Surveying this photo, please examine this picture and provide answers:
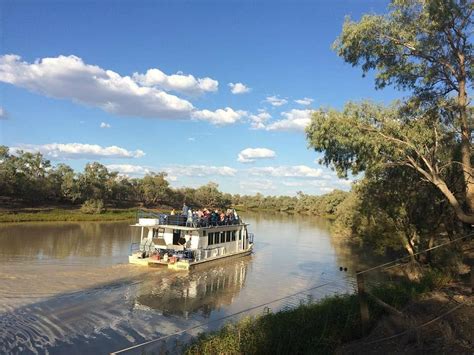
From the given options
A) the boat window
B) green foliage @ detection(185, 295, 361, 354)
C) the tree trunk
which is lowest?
green foliage @ detection(185, 295, 361, 354)

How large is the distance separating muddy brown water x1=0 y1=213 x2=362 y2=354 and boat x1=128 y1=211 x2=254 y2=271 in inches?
31.3

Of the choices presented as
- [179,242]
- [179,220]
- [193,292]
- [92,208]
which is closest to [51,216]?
[92,208]

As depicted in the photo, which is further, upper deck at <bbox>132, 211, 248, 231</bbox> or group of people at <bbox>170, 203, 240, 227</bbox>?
group of people at <bbox>170, 203, 240, 227</bbox>

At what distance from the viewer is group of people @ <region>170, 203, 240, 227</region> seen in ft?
88.8

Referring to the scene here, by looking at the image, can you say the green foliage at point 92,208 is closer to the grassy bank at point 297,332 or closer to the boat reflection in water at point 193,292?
the boat reflection in water at point 193,292

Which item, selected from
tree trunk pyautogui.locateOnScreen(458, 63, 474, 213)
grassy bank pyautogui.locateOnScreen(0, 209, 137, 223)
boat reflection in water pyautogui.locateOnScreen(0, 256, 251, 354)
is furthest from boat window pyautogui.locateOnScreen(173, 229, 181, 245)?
grassy bank pyautogui.locateOnScreen(0, 209, 137, 223)

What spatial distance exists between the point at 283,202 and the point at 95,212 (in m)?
93.8

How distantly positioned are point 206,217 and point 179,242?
2.56 meters

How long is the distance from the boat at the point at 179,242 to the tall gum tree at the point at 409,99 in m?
13.5

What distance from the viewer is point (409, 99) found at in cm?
1516

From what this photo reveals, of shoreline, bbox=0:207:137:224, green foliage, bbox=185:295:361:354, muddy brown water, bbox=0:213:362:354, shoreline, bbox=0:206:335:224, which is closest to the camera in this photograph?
green foliage, bbox=185:295:361:354

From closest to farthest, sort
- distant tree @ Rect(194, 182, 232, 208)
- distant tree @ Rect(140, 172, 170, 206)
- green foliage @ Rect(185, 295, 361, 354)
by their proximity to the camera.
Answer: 1. green foliage @ Rect(185, 295, 361, 354)
2. distant tree @ Rect(140, 172, 170, 206)
3. distant tree @ Rect(194, 182, 232, 208)

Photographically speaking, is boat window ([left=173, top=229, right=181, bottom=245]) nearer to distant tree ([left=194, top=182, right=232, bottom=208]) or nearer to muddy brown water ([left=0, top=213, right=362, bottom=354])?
muddy brown water ([left=0, top=213, right=362, bottom=354])

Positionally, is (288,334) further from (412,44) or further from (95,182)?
(95,182)
